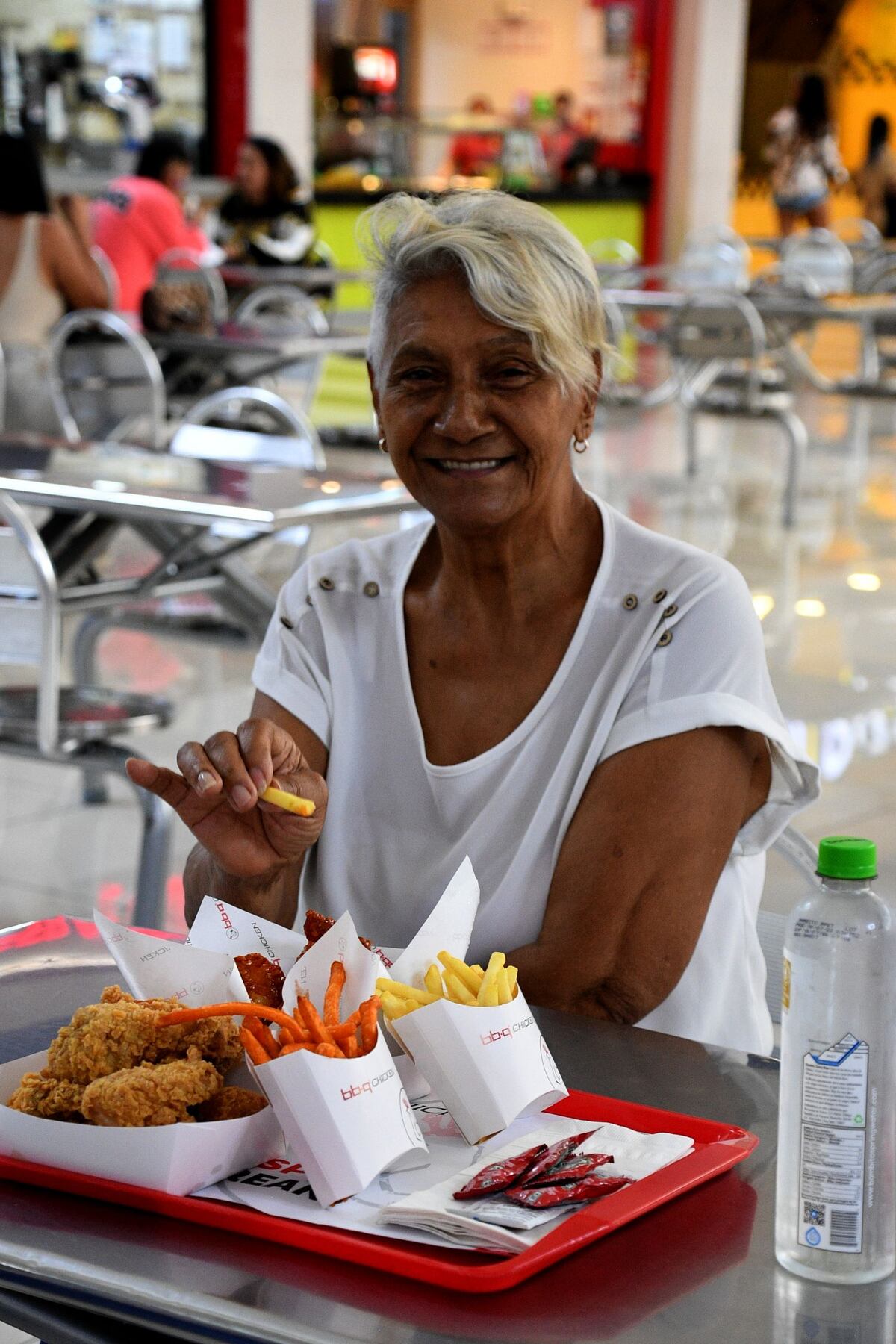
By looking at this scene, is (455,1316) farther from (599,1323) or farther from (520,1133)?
(520,1133)

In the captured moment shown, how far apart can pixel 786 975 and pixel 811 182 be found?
44.5 ft

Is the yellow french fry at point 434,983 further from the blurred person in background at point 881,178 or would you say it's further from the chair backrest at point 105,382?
the blurred person in background at point 881,178

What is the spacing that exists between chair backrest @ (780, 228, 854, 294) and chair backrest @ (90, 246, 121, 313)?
4260mm

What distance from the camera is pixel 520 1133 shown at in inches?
42.4

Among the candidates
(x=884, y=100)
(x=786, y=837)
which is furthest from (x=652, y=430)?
(x=884, y=100)

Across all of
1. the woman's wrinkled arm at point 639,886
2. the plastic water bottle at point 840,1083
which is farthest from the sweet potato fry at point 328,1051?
the woman's wrinkled arm at point 639,886

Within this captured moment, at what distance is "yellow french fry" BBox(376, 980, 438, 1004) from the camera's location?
1.08m

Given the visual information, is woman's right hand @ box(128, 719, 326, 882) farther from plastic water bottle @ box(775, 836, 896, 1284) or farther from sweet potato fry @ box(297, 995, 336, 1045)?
plastic water bottle @ box(775, 836, 896, 1284)

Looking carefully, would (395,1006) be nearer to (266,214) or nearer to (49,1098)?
(49,1098)

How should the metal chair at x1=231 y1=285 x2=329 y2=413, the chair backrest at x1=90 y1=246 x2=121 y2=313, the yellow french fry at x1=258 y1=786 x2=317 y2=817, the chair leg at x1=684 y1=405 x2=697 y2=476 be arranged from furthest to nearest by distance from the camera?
1. the chair leg at x1=684 y1=405 x2=697 y2=476
2. the metal chair at x1=231 y1=285 x2=329 y2=413
3. the chair backrest at x1=90 y1=246 x2=121 y2=313
4. the yellow french fry at x1=258 y1=786 x2=317 y2=817

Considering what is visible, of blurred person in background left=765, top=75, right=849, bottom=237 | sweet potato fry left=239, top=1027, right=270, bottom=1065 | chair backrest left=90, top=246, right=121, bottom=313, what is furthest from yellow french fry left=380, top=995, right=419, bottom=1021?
blurred person in background left=765, top=75, right=849, bottom=237

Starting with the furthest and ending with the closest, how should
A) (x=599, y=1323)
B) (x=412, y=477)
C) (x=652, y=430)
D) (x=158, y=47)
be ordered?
(x=158, y=47)
(x=652, y=430)
(x=412, y=477)
(x=599, y=1323)

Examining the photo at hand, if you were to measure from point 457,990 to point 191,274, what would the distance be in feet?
22.4

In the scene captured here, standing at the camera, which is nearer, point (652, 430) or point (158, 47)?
point (652, 430)
